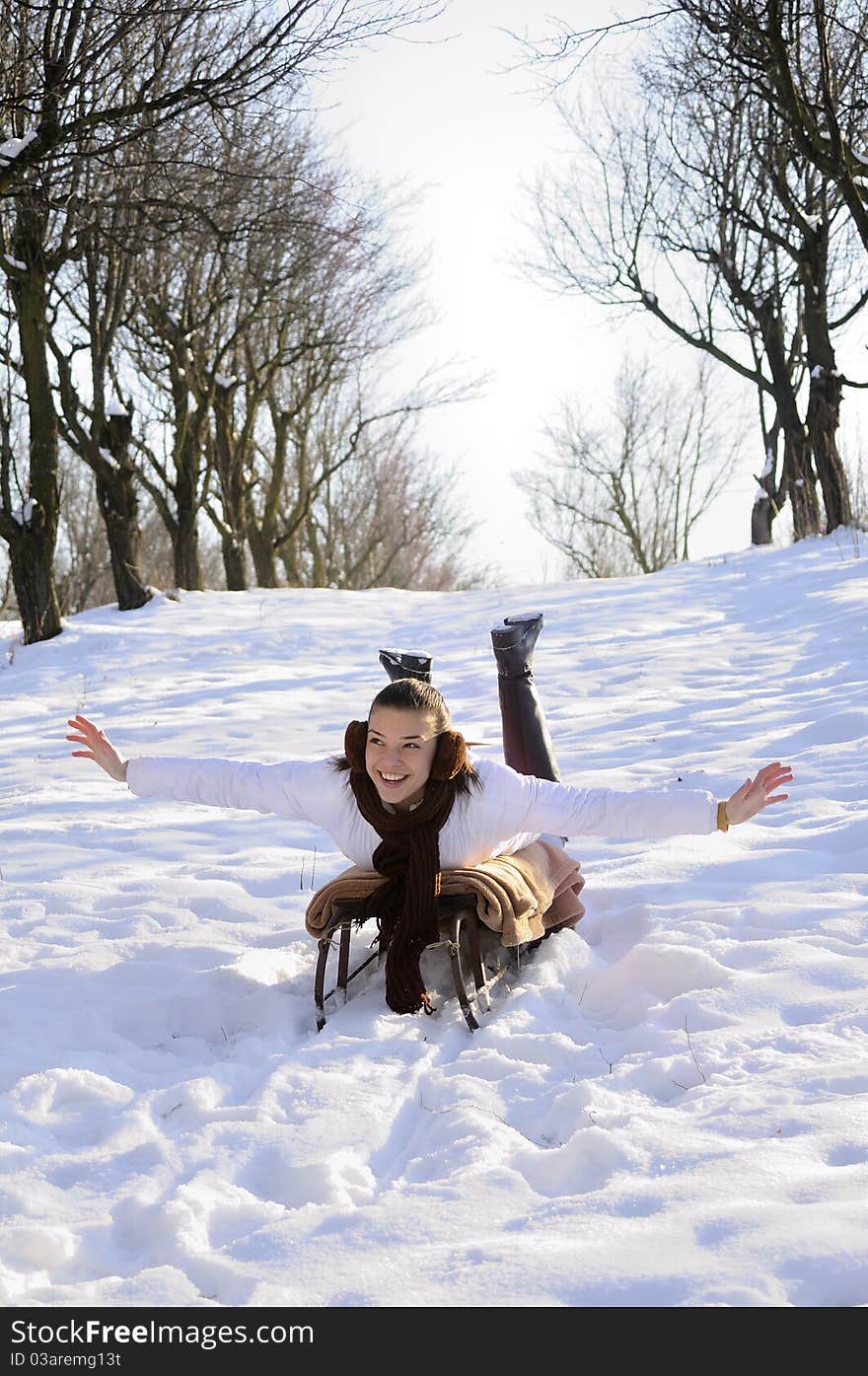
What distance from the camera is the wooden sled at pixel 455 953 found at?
3.35m

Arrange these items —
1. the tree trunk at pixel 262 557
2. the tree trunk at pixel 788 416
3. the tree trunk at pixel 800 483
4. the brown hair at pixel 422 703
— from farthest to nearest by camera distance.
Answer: the tree trunk at pixel 262 557
the tree trunk at pixel 788 416
the tree trunk at pixel 800 483
the brown hair at pixel 422 703

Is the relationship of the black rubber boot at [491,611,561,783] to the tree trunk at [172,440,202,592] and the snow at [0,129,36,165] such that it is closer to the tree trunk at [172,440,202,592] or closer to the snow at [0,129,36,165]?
the snow at [0,129,36,165]

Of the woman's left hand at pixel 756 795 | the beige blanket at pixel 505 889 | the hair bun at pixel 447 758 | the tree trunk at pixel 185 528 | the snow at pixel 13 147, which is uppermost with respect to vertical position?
the snow at pixel 13 147

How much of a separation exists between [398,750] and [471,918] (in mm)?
589

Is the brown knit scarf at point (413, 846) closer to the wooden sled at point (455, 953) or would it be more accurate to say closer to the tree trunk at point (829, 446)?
the wooden sled at point (455, 953)

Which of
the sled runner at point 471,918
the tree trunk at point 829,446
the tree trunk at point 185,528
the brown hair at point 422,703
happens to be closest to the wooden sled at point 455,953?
the sled runner at point 471,918

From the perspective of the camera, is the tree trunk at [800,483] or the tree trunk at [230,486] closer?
the tree trunk at [800,483]

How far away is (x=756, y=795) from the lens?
3.28 m

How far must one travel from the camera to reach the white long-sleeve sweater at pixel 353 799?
3.51m

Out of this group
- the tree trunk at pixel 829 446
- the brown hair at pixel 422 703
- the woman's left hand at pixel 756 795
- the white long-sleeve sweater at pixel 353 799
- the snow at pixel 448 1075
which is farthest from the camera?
the tree trunk at pixel 829 446

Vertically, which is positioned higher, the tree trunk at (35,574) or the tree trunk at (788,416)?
the tree trunk at (788,416)

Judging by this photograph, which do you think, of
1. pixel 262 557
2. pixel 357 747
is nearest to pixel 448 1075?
pixel 357 747

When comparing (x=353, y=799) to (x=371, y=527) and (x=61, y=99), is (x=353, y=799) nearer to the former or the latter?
(x=61, y=99)
